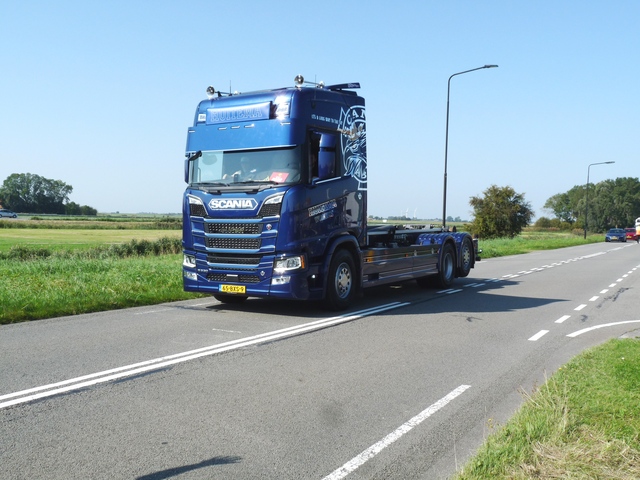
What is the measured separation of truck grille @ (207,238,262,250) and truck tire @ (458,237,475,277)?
780 cm

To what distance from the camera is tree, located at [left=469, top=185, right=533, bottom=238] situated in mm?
64562

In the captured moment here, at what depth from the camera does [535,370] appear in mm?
6805

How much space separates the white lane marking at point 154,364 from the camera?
5438mm

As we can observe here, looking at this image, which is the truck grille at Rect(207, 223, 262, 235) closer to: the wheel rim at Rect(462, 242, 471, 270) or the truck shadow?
the truck shadow

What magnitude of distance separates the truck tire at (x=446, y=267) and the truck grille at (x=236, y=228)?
21.3 ft

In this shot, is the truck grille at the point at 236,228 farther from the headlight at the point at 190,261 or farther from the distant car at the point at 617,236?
the distant car at the point at 617,236

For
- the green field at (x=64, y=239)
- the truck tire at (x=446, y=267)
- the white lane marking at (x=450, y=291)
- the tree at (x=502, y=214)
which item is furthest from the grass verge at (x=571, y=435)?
the tree at (x=502, y=214)

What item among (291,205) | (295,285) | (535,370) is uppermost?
(291,205)

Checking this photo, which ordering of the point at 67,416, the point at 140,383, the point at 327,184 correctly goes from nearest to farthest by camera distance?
1. the point at 67,416
2. the point at 140,383
3. the point at 327,184

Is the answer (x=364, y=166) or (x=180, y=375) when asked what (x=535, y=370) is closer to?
(x=180, y=375)

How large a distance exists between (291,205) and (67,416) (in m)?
5.47

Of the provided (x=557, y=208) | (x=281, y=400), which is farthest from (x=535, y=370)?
(x=557, y=208)

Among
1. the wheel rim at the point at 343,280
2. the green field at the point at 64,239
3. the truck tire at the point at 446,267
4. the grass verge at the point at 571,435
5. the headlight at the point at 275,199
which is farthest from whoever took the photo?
the green field at the point at 64,239

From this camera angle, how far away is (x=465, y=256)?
659 inches
